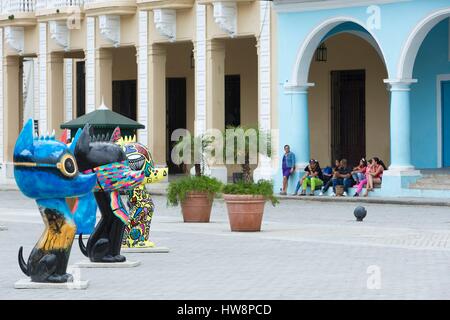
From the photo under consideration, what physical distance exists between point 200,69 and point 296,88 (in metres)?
3.90

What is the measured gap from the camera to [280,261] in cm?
1683

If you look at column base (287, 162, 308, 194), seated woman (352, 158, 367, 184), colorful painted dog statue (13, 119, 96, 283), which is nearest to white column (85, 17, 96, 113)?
column base (287, 162, 308, 194)

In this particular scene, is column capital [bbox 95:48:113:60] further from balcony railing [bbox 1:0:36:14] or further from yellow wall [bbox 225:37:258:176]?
balcony railing [bbox 1:0:36:14]

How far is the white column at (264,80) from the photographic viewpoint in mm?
34844

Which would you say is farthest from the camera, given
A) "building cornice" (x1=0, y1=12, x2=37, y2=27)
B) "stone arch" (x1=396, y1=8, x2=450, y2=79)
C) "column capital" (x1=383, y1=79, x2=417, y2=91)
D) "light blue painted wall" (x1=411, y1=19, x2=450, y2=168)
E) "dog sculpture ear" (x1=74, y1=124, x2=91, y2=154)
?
"building cornice" (x1=0, y1=12, x2=37, y2=27)

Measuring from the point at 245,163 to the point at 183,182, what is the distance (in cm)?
672

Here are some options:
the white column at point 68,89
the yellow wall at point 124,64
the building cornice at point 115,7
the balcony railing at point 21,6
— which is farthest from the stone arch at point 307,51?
the white column at point 68,89

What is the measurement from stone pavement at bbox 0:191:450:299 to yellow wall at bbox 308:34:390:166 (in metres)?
9.86

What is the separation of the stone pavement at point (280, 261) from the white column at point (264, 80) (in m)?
8.34

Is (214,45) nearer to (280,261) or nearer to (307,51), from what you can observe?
(307,51)

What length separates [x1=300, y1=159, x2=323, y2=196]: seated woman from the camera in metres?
32.8

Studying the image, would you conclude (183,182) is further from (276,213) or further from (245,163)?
(245,163)

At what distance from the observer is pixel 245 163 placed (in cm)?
3045
